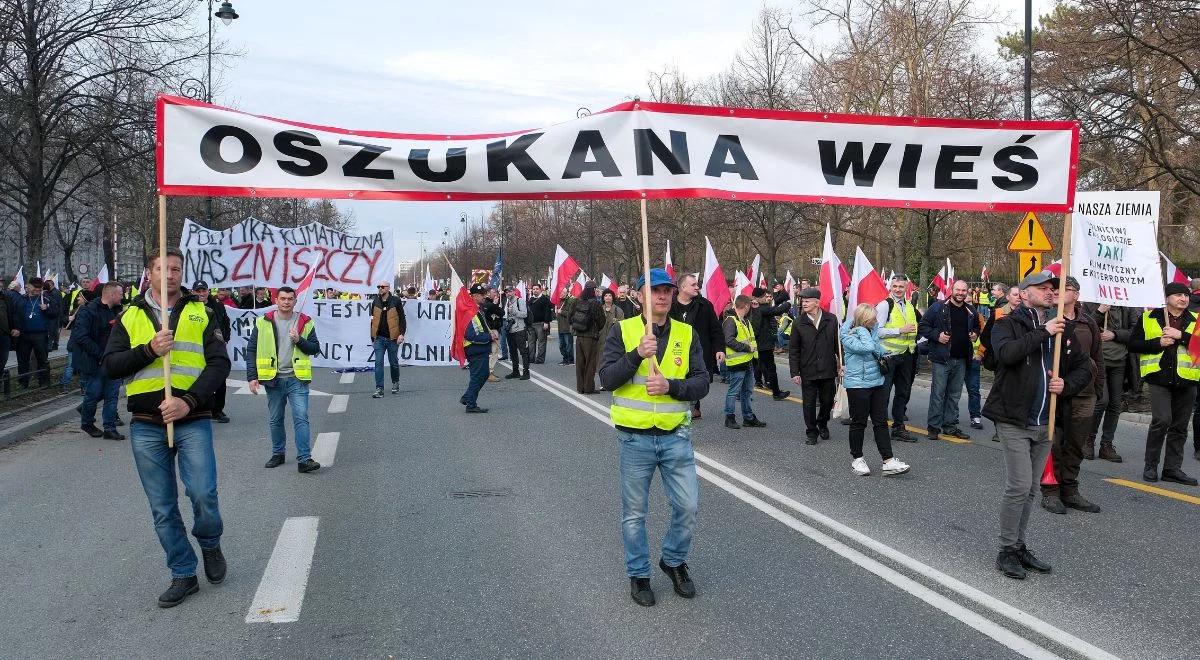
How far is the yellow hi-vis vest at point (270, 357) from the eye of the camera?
9.38m

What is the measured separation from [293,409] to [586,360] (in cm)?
633

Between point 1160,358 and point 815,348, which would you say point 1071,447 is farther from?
point 815,348

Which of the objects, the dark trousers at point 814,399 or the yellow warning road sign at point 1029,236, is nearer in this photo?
the dark trousers at point 814,399

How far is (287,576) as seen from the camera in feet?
18.9

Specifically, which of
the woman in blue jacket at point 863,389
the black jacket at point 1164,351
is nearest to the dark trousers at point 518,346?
the woman in blue jacket at point 863,389

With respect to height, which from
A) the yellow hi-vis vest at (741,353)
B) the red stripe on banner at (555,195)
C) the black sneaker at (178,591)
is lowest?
the black sneaker at (178,591)

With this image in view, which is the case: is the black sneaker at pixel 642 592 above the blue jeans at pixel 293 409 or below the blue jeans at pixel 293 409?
below

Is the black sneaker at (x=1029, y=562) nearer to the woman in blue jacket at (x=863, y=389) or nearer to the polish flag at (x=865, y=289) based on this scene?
the woman in blue jacket at (x=863, y=389)

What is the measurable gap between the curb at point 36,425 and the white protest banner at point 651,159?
7.85m

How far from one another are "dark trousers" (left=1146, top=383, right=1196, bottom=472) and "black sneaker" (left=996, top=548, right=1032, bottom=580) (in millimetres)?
3703

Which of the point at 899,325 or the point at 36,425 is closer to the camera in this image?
the point at 899,325

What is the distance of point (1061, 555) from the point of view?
6.15 metres

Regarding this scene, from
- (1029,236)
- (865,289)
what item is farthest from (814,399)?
(1029,236)

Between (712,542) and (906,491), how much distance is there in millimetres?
2453
